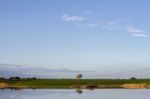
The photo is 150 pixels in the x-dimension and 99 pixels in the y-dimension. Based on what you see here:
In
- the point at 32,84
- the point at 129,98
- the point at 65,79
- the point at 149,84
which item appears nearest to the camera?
the point at 129,98

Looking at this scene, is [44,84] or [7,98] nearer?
[7,98]

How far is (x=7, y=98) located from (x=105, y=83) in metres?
63.6

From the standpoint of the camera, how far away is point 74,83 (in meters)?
133

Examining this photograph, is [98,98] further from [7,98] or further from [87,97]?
[7,98]

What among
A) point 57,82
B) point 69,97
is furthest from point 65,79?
point 69,97

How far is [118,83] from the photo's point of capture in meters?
135

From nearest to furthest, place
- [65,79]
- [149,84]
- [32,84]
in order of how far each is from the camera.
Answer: [149,84]
[32,84]
[65,79]

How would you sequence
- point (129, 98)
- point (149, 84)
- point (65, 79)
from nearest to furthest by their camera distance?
point (129, 98) < point (149, 84) < point (65, 79)

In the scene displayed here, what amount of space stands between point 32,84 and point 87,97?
59.0 m

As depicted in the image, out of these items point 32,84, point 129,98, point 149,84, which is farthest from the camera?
point 32,84

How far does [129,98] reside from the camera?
72.1m

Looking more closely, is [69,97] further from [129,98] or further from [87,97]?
[129,98]

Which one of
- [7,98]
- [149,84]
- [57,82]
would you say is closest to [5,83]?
[57,82]

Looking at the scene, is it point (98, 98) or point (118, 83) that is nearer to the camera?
point (98, 98)
